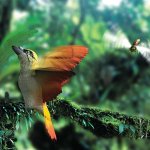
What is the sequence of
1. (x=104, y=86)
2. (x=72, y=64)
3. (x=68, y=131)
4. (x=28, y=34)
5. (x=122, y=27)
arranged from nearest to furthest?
(x=72, y=64) < (x=28, y=34) < (x=68, y=131) < (x=104, y=86) < (x=122, y=27)

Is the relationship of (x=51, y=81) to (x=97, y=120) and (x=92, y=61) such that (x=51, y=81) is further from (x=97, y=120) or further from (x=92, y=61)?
(x=92, y=61)

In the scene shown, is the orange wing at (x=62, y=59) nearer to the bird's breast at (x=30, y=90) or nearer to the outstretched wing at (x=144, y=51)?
the bird's breast at (x=30, y=90)

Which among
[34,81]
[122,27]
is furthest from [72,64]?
[122,27]

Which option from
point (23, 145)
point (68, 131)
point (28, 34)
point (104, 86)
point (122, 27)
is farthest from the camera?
point (122, 27)

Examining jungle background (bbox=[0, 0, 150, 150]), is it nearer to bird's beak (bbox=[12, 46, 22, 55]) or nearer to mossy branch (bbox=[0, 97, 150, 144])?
mossy branch (bbox=[0, 97, 150, 144])

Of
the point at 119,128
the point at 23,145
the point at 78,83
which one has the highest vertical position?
the point at 119,128

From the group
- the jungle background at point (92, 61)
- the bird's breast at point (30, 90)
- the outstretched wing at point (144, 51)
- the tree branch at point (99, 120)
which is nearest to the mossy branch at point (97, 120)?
the tree branch at point (99, 120)

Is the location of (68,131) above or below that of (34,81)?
below

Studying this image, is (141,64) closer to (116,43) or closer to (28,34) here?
(116,43)

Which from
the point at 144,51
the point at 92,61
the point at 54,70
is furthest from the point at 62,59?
the point at 92,61
